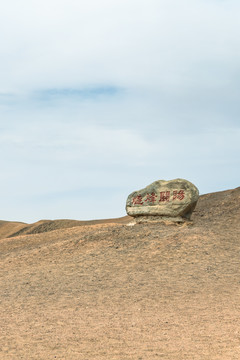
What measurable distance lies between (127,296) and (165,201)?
9276mm

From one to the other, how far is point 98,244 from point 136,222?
364cm

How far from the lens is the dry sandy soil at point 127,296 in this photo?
30.5 ft

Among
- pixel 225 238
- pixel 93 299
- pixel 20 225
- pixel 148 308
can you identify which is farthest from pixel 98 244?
pixel 20 225

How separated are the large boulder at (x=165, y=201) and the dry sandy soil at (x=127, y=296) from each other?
0.82m

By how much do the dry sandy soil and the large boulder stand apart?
820 millimetres

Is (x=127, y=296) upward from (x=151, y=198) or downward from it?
downward

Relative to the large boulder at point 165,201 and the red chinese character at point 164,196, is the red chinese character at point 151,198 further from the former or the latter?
the red chinese character at point 164,196

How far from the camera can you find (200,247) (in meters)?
17.9

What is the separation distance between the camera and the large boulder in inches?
858

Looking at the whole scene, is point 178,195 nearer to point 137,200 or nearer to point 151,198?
point 151,198

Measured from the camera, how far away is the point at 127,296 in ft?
43.6

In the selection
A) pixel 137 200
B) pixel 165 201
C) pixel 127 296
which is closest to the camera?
pixel 127 296

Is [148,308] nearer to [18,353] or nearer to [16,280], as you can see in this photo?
[18,353]

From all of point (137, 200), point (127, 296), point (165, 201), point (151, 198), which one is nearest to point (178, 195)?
point (165, 201)
